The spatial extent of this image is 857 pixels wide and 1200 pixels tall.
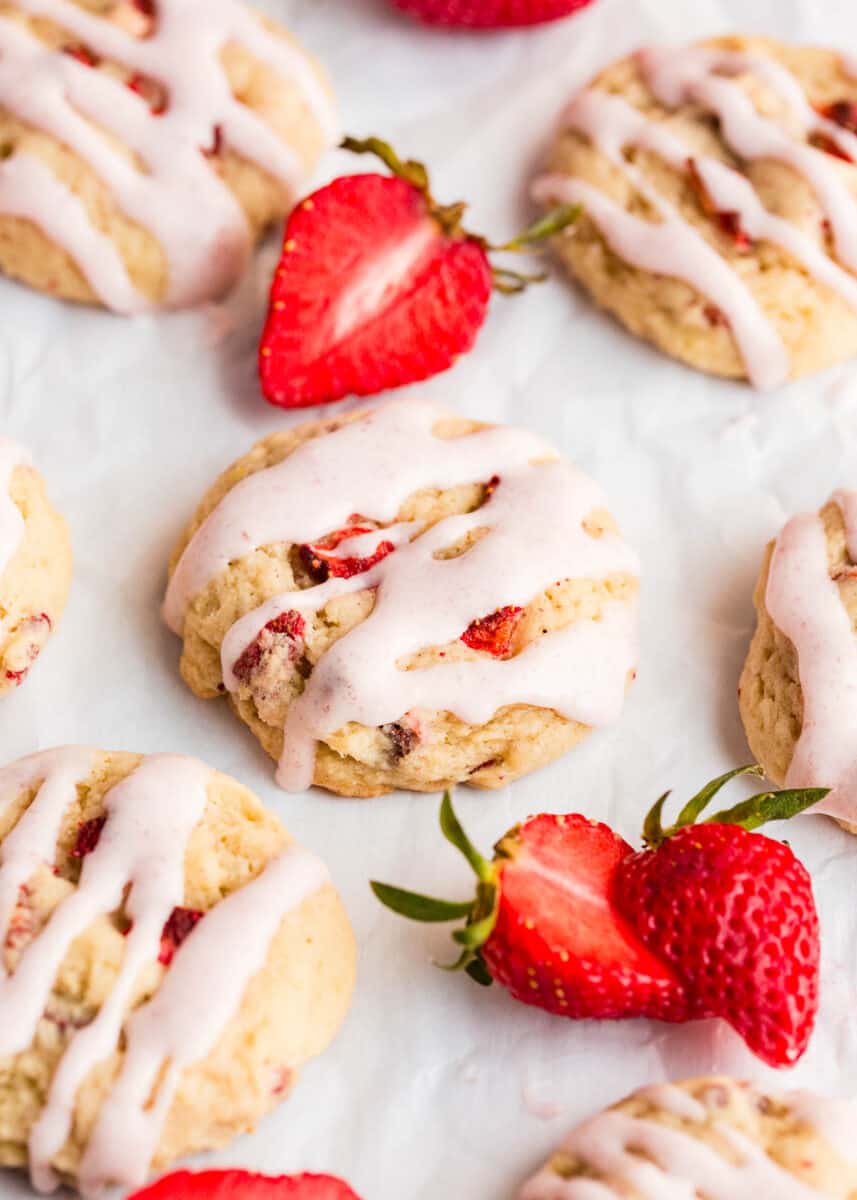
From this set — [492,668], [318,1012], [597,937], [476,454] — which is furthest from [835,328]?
[318,1012]

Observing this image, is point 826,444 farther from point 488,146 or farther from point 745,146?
point 488,146

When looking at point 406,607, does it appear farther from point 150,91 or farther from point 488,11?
point 488,11

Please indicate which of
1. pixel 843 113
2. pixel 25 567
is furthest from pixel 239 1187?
pixel 843 113

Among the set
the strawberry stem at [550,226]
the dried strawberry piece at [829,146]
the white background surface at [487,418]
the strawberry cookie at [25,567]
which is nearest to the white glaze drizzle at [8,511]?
the strawberry cookie at [25,567]

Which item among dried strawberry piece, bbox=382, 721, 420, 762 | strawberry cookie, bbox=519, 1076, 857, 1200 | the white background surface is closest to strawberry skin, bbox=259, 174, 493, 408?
the white background surface

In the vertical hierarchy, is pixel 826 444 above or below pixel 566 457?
above

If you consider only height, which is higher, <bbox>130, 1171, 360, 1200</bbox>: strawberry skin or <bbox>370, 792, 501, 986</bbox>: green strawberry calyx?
<bbox>370, 792, 501, 986</bbox>: green strawberry calyx

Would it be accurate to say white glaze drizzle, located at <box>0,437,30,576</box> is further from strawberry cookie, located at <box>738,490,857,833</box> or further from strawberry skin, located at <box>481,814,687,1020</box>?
strawberry cookie, located at <box>738,490,857,833</box>
